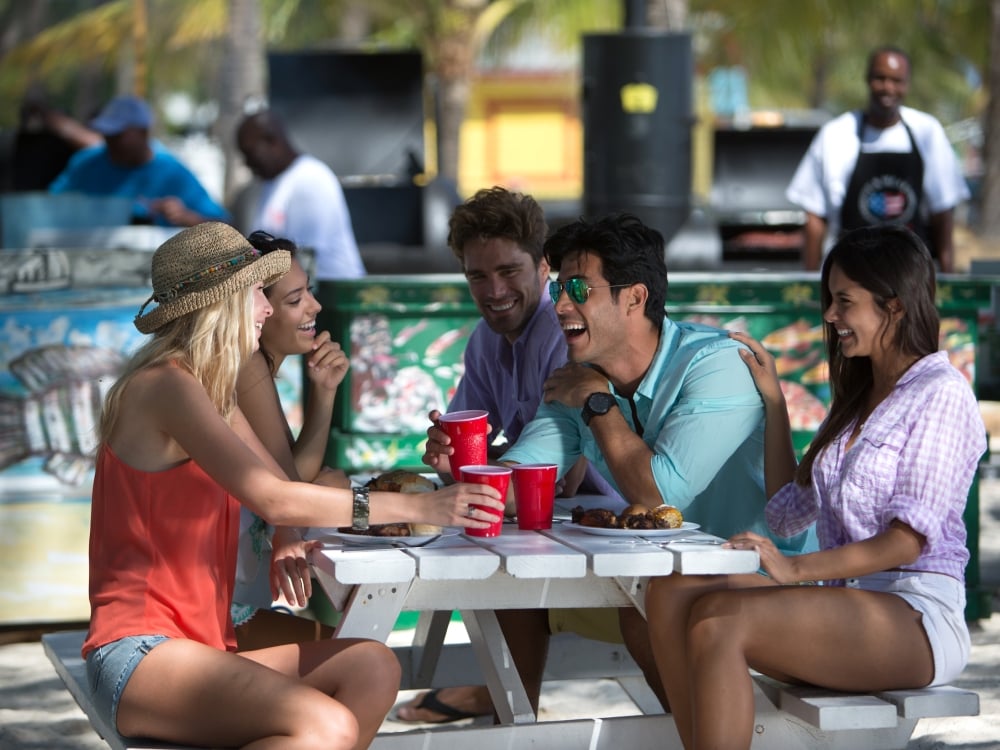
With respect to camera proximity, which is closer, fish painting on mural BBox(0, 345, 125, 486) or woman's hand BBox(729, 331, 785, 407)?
woman's hand BBox(729, 331, 785, 407)

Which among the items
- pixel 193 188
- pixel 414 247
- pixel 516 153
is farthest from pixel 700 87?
pixel 193 188

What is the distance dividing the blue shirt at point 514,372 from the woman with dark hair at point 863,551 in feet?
2.82

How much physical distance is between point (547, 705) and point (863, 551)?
1.84m

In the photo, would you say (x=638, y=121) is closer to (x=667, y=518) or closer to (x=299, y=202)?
(x=299, y=202)

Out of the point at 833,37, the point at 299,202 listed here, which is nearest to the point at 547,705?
the point at 299,202

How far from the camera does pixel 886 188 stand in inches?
284

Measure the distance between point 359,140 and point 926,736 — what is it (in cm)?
820

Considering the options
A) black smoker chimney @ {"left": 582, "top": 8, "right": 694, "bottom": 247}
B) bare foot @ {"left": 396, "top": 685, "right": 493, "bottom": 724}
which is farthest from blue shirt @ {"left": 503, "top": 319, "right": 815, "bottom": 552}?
black smoker chimney @ {"left": 582, "top": 8, "right": 694, "bottom": 247}

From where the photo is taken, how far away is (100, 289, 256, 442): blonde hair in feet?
10.1

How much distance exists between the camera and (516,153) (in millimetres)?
41125

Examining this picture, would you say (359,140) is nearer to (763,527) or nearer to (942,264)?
(942,264)

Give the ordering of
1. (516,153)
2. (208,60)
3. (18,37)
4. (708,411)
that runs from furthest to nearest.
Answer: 1. (516,153)
2. (208,60)
3. (18,37)
4. (708,411)

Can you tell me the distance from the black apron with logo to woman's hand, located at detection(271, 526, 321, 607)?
14.5ft

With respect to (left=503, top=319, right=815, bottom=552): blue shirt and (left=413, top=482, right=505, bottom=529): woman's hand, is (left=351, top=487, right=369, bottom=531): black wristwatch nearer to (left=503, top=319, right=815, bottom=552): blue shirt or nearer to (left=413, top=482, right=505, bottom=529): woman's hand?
(left=413, top=482, right=505, bottom=529): woman's hand
